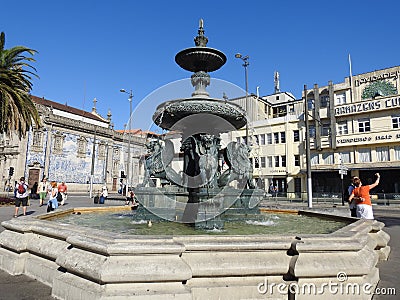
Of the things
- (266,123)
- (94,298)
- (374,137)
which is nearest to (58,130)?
(266,123)

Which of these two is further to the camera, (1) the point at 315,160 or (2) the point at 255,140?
(2) the point at 255,140

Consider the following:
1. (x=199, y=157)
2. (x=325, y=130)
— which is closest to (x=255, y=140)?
(x=325, y=130)

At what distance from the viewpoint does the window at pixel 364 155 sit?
30.5 m

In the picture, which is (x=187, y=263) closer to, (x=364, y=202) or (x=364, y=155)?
(x=364, y=202)

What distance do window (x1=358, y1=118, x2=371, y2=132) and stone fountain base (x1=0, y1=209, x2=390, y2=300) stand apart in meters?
31.6

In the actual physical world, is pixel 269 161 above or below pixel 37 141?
below

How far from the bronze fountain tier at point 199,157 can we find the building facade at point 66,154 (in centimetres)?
2359

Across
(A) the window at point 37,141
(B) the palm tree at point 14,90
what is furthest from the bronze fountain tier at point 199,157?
(A) the window at point 37,141

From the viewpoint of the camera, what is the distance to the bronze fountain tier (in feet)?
22.7

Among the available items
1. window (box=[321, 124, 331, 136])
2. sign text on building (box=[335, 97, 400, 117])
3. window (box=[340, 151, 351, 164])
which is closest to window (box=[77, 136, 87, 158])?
window (box=[321, 124, 331, 136])

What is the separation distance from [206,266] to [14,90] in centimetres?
1768

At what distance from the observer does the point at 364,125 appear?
31.1 meters

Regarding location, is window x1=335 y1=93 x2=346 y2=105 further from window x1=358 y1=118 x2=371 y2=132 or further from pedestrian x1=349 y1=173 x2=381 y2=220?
pedestrian x1=349 y1=173 x2=381 y2=220

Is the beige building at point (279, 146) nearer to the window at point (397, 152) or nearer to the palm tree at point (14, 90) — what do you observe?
the window at point (397, 152)
